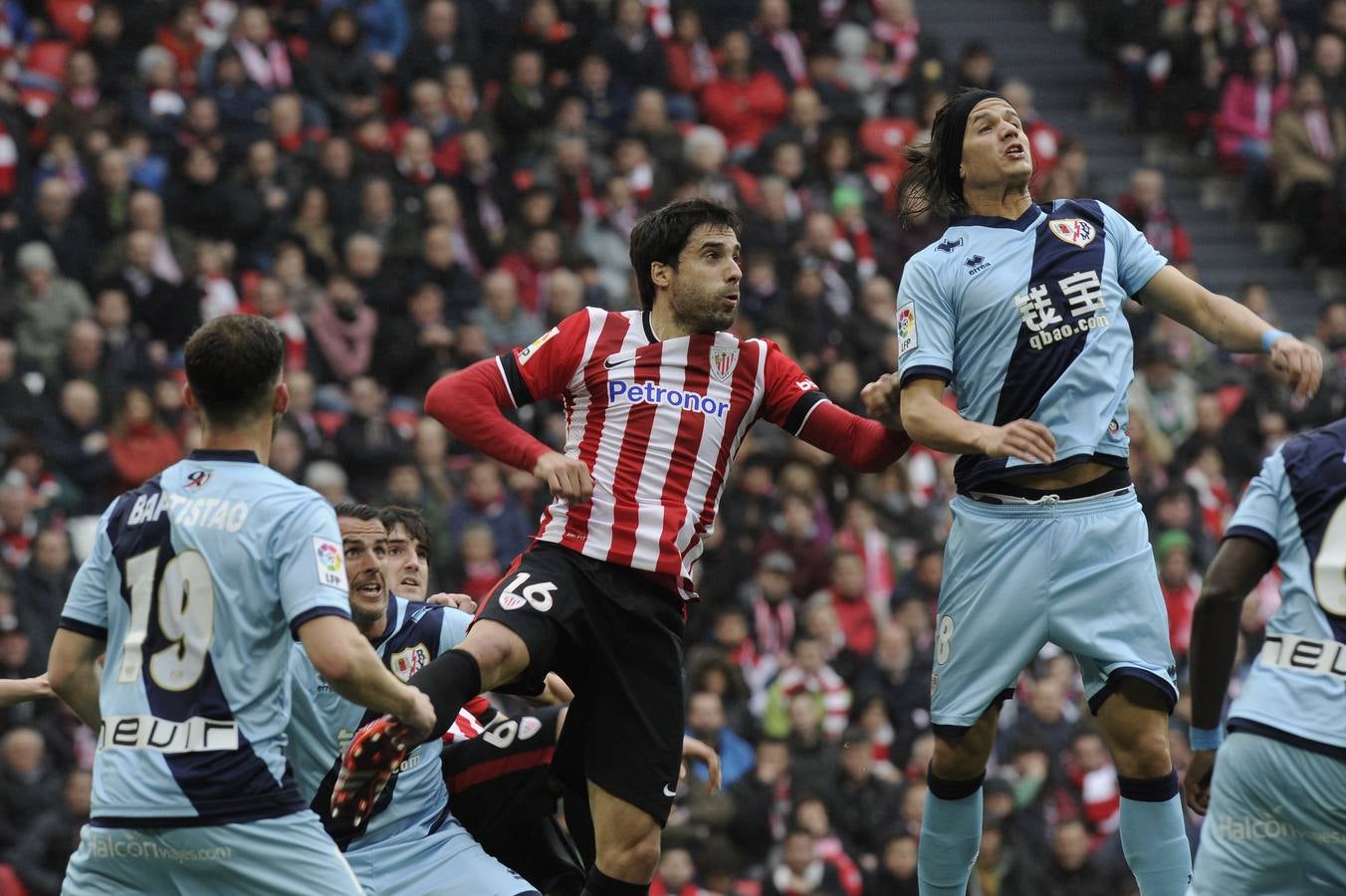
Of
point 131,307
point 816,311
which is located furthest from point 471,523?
point 816,311

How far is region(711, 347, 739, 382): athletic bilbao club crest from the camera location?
777 cm

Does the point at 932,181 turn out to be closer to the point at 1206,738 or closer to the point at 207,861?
the point at 1206,738

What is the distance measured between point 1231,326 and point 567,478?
257cm

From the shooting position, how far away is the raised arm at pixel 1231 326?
6.95 meters

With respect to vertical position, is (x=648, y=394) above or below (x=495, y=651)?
above

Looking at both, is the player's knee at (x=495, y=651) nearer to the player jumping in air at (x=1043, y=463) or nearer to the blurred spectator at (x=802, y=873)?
the player jumping in air at (x=1043, y=463)

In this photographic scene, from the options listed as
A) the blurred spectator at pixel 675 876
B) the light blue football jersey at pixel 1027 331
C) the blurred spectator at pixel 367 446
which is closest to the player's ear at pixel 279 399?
the light blue football jersey at pixel 1027 331

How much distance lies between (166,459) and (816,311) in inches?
231

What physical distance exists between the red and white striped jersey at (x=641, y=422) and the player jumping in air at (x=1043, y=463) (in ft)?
2.04

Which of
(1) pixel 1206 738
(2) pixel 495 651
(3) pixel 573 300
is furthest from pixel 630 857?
(3) pixel 573 300

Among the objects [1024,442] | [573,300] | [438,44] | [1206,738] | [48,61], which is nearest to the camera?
[1206,738]

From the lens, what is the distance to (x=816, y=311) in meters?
17.2

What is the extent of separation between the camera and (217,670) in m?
5.89

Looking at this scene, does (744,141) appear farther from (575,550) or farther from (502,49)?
(575,550)
